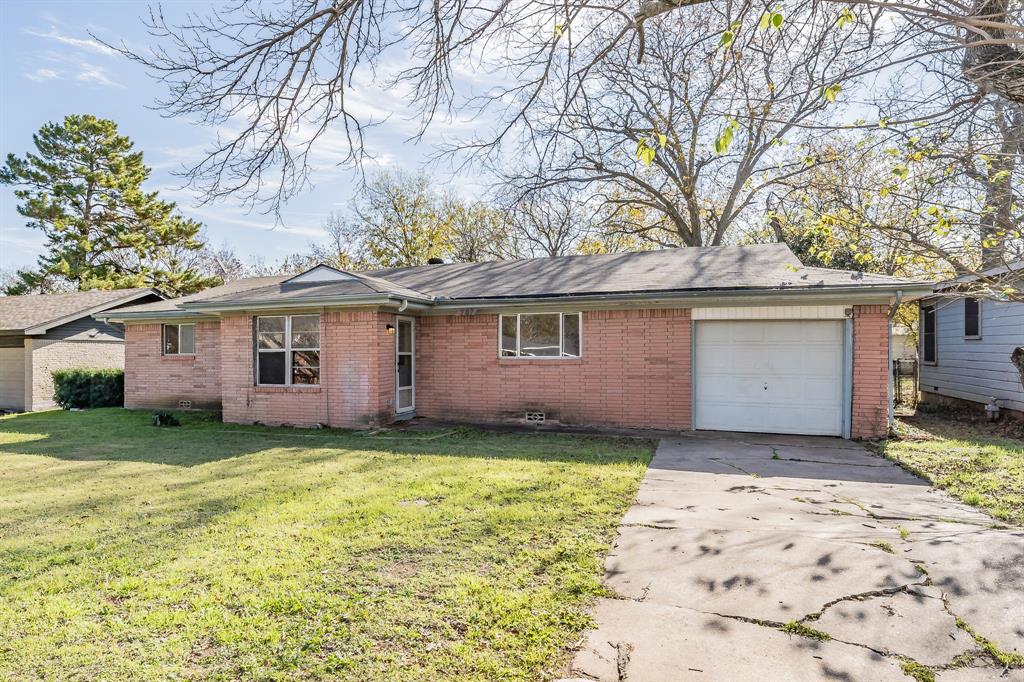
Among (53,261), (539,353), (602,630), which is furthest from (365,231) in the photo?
(602,630)

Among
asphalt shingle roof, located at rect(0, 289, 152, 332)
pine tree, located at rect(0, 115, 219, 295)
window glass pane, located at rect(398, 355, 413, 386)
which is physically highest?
pine tree, located at rect(0, 115, 219, 295)

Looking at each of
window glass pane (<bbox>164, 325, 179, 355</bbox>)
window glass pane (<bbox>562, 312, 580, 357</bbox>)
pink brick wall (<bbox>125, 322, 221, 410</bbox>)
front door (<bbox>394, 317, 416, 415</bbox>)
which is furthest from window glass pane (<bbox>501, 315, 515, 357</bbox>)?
window glass pane (<bbox>164, 325, 179, 355</bbox>)

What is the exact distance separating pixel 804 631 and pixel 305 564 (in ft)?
10.8

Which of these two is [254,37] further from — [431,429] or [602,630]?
[431,429]

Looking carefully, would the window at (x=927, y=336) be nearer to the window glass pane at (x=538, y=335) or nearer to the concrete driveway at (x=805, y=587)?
the window glass pane at (x=538, y=335)

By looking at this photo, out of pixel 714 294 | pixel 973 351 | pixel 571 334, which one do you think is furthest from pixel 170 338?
pixel 973 351

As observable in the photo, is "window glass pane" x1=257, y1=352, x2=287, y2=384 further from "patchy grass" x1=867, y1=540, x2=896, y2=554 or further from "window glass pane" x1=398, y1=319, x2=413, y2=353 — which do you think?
"patchy grass" x1=867, y1=540, x2=896, y2=554

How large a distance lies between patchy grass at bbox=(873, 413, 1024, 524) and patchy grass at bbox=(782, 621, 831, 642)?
3.26 m

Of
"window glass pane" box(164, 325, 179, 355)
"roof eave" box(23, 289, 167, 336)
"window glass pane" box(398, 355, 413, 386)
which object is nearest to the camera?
"window glass pane" box(398, 355, 413, 386)

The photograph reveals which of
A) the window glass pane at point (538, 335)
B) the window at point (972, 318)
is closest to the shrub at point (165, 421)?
the window glass pane at point (538, 335)

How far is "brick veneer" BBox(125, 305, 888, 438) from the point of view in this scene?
9.97 metres

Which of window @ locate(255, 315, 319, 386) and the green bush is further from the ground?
window @ locate(255, 315, 319, 386)

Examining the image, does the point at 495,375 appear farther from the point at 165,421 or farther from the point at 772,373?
the point at 165,421

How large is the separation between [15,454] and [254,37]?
814cm
